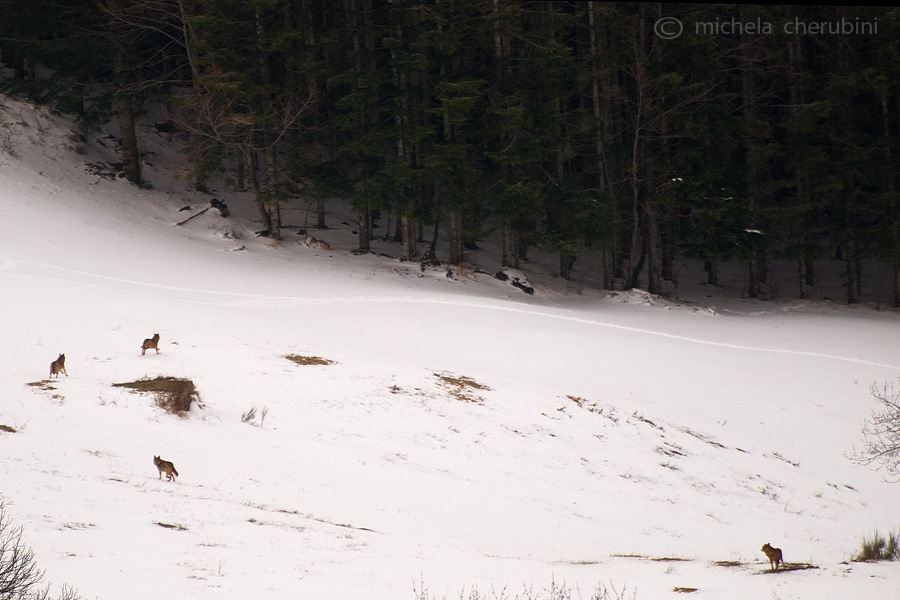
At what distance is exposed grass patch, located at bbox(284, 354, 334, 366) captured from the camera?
1373 centimetres

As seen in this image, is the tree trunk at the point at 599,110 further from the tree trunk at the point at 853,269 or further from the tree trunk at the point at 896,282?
the tree trunk at the point at 896,282

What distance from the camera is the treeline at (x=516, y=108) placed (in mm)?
25062

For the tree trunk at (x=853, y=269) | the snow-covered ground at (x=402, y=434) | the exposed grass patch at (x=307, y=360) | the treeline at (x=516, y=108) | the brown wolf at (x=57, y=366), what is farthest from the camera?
the tree trunk at (x=853, y=269)

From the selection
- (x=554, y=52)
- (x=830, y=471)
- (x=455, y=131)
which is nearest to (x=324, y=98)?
(x=455, y=131)

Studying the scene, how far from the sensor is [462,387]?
13.7m

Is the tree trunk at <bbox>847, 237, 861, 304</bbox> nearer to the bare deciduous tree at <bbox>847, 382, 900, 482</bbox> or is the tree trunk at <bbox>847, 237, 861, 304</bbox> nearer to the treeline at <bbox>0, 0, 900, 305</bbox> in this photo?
the treeline at <bbox>0, 0, 900, 305</bbox>

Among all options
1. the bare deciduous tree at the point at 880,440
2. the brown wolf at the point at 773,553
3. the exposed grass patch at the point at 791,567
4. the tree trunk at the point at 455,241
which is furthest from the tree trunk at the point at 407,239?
the brown wolf at the point at 773,553

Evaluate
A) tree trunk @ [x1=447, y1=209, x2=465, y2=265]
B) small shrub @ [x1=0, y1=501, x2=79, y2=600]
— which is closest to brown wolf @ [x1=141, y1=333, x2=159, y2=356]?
small shrub @ [x1=0, y1=501, x2=79, y2=600]

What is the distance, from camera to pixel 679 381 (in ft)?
53.5

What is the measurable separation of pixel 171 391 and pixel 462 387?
5.31m

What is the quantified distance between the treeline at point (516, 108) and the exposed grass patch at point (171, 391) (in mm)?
14452

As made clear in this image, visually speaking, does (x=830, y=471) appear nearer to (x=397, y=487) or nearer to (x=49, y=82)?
(x=397, y=487)

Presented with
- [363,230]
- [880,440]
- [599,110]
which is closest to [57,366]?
[880,440]

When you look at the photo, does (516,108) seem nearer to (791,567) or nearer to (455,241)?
(455,241)
